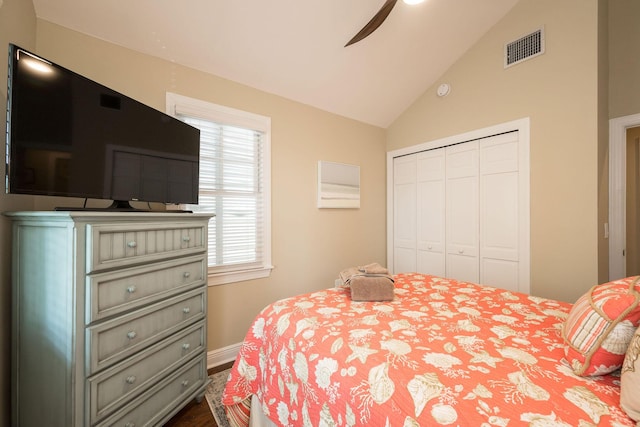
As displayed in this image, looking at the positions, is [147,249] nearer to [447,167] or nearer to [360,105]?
[360,105]

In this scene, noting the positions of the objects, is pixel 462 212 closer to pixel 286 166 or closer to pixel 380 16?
pixel 286 166

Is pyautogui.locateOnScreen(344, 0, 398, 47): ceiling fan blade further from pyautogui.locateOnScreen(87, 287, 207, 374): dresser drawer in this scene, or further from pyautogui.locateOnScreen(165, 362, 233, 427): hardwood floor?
pyautogui.locateOnScreen(165, 362, 233, 427): hardwood floor

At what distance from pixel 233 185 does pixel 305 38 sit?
1.44 m

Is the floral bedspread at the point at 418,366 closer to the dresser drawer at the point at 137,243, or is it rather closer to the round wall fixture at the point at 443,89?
the dresser drawer at the point at 137,243

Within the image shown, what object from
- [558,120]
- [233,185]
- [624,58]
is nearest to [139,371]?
[233,185]

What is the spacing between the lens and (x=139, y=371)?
1442 millimetres

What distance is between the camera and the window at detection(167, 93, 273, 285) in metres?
2.41

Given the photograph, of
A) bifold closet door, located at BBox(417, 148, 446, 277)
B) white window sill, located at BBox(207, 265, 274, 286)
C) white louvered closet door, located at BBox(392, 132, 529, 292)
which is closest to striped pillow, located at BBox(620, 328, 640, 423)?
white louvered closet door, located at BBox(392, 132, 529, 292)

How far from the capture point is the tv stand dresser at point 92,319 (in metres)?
1.18

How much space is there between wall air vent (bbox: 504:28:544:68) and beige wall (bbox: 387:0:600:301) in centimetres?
4

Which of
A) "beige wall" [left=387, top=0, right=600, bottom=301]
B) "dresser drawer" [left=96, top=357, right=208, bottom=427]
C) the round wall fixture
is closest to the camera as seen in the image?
"dresser drawer" [left=96, top=357, right=208, bottom=427]

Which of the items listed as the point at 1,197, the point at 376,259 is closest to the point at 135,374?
the point at 1,197

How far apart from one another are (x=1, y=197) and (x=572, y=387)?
2.44 meters

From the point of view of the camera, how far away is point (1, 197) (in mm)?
1322
